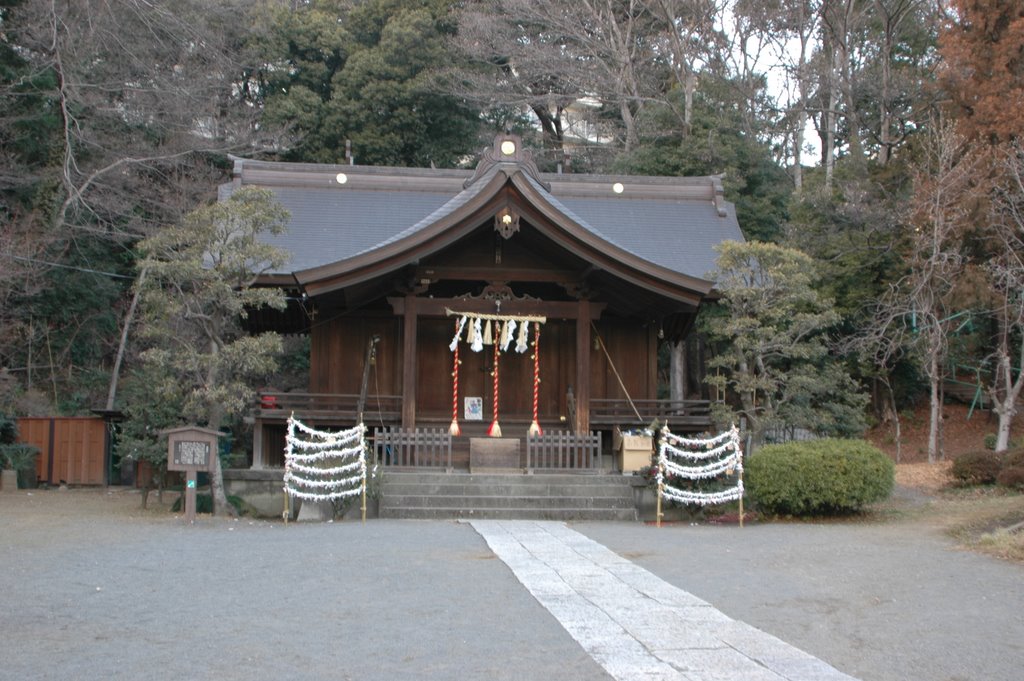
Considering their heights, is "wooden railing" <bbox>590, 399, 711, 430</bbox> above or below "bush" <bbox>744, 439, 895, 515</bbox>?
above

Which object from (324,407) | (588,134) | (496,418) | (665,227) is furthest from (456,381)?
(588,134)

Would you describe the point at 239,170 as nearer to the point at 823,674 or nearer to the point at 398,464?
the point at 398,464

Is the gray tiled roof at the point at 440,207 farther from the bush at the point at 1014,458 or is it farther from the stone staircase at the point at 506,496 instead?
the bush at the point at 1014,458

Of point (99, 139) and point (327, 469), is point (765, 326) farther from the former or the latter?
point (99, 139)

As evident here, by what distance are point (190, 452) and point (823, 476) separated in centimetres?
868

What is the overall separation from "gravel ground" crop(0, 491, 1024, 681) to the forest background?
5.84m

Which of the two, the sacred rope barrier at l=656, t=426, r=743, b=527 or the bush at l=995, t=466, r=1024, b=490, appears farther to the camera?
the bush at l=995, t=466, r=1024, b=490

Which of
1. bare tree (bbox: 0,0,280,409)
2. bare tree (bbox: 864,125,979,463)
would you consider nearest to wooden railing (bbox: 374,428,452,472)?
bare tree (bbox: 864,125,979,463)

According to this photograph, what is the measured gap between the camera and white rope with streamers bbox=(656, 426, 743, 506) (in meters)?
14.0

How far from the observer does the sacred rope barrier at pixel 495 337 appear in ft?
56.4

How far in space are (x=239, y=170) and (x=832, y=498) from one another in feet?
49.0

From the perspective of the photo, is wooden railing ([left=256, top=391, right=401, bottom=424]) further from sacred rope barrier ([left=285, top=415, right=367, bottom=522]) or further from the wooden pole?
the wooden pole

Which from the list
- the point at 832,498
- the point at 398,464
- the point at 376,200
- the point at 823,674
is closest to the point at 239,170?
the point at 376,200

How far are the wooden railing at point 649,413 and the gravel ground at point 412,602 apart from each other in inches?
213
